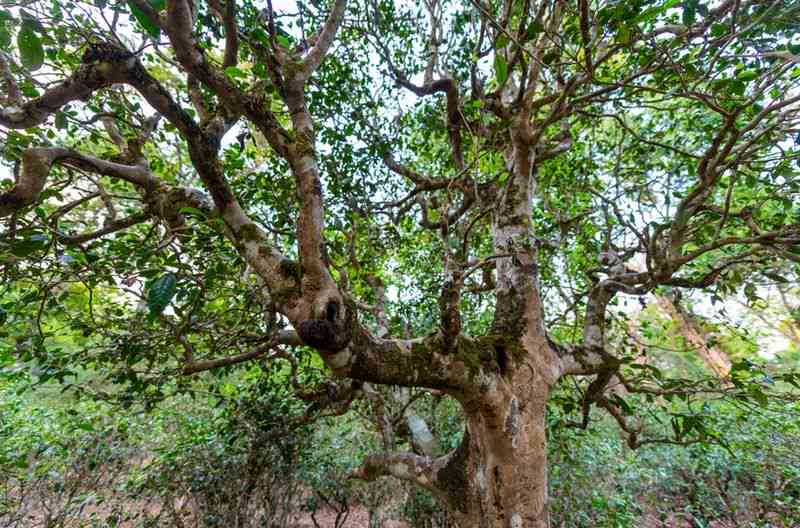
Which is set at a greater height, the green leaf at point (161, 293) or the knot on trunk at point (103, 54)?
the knot on trunk at point (103, 54)

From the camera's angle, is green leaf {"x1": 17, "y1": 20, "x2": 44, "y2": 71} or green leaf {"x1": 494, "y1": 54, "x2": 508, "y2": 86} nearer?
green leaf {"x1": 17, "y1": 20, "x2": 44, "y2": 71}

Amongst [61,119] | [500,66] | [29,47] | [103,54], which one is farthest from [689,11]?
[61,119]

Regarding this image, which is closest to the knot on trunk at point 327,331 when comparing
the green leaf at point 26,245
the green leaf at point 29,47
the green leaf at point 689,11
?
the green leaf at point 26,245

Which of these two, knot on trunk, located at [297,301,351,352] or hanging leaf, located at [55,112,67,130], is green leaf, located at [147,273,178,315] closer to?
knot on trunk, located at [297,301,351,352]

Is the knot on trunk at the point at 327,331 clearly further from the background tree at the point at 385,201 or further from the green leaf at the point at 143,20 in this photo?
the green leaf at the point at 143,20

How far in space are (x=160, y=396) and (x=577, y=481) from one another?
425cm

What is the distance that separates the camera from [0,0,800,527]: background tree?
1467 mm

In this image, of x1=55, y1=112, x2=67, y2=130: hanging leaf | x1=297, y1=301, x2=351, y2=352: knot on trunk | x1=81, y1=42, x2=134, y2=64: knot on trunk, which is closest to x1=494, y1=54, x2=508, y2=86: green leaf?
x1=297, y1=301, x2=351, y2=352: knot on trunk

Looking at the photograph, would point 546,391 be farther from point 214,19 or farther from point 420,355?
point 214,19

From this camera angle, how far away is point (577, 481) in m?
3.85

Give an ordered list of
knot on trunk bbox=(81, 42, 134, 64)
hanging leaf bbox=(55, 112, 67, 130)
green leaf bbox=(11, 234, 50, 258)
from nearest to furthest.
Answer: green leaf bbox=(11, 234, 50, 258)
knot on trunk bbox=(81, 42, 134, 64)
hanging leaf bbox=(55, 112, 67, 130)

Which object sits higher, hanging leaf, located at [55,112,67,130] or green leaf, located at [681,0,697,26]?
green leaf, located at [681,0,697,26]

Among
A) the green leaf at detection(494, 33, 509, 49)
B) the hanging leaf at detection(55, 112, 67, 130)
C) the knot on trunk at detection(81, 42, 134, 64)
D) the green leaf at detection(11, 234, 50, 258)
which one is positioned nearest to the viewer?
the green leaf at detection(11, 234, 50, 258)

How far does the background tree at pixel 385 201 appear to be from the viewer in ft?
4.81
